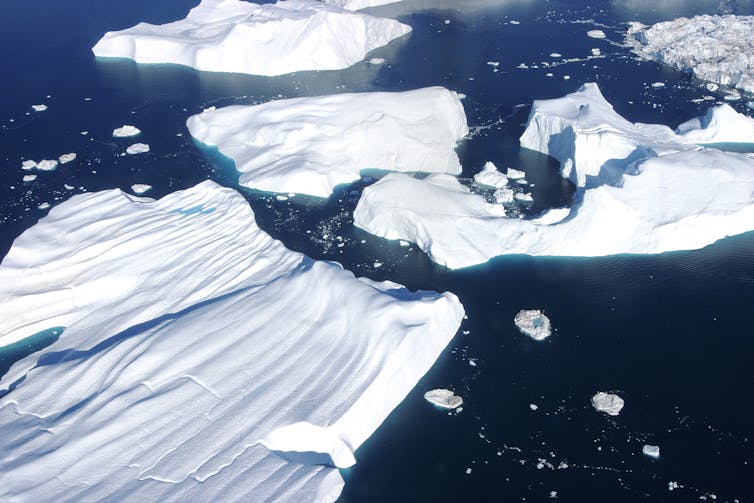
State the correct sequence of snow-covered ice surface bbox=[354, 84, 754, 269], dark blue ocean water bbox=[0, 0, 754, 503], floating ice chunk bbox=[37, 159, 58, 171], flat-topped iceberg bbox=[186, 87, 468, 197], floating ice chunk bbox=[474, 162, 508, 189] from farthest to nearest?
floating ice chunk bbox=[37, 159, 58, 171] < flat-topped iceberg bbox=[186, 87, 468, 197] < floating ice chunk bbox=[474, 162, 508, 189] < snow-covered ice surface bbox=[354, 84, 754, 269] < dark blue ocean water bbox=[0, 0, 754, 503]

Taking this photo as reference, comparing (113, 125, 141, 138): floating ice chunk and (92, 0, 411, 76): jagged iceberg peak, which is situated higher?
(92, 0, 411, 76): jagged iceberg peak

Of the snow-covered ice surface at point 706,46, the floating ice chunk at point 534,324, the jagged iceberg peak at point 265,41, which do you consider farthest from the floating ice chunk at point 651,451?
the jagged iceberg peak at point 265,41

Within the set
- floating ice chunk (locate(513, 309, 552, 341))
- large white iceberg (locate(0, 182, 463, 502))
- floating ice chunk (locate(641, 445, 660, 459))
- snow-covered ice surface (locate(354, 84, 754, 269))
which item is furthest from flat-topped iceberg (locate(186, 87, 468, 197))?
floating ice chunk (locate(641, 445, 660, 459))

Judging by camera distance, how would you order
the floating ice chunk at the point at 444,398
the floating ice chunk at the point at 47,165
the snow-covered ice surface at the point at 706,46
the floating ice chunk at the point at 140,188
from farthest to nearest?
the snow-covered ice surface at the point at 706,46, the floating ice chunk at the point at 47,165, the floating ice chunk at the point at 140,188, the floating ice chunk at the point at 444,398

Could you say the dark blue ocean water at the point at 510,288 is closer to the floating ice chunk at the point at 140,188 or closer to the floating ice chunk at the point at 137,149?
the floating ice chunk at the point at 137,149

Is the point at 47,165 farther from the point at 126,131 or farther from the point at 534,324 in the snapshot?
the point at 534,324

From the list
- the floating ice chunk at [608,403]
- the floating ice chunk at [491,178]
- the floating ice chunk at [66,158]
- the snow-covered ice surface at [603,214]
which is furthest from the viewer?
the floating ice chunk at [66,158]

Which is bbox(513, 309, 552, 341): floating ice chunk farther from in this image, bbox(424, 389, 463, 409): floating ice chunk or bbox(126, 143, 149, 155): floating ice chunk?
bbox(126, 143, 149, 155): floating ice chunk
